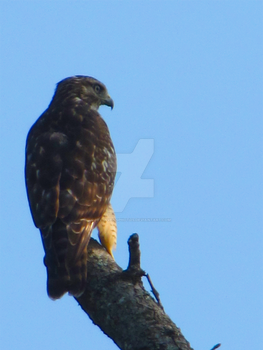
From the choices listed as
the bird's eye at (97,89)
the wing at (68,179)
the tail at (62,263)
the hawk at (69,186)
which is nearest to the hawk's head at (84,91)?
the bird's eye at (97,89)

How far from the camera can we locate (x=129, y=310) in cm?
361

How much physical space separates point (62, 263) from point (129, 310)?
1.02 meters

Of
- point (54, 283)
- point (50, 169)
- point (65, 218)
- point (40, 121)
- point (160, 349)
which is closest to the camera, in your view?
point (160, 349)

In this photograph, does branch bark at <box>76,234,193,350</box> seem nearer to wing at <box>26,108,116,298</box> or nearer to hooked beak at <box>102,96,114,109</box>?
wing at <box>26,108,116,298</box>

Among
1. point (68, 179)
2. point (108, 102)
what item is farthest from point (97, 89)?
point (68, 179)

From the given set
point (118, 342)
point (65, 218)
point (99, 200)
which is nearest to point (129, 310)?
point (118, 342)

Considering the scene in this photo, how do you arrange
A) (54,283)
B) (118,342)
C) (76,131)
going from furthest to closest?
(76,131)
(54,283)
(118,342)

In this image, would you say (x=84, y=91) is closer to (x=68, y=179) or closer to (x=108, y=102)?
(x=108, y=102)

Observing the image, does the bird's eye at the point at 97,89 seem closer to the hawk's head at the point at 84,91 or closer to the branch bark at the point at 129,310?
the hawk's head at the point at 84,91

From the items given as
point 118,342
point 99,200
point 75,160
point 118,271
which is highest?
point 75,160

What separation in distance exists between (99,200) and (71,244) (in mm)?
708

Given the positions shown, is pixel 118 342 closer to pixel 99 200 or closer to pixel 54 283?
pixel 54 283

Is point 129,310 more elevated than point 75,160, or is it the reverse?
point 75,160

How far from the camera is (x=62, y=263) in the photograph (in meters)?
4.47
